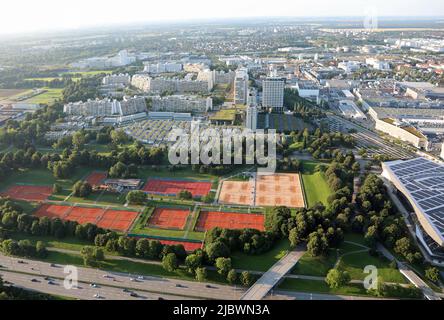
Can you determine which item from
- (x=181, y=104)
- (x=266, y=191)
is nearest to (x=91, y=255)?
(x=266, y=191)

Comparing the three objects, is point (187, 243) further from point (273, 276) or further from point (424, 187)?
point (424, 187)

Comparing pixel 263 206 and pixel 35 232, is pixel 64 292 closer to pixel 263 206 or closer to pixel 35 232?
pixel 35 232

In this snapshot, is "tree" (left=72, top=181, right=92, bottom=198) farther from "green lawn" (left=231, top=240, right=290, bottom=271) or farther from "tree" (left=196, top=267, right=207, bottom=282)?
"green lawn" (left=231, top=240, right=290, bottom=271)

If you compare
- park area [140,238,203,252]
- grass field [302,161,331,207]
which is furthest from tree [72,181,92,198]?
grass field [302,161,331,207]

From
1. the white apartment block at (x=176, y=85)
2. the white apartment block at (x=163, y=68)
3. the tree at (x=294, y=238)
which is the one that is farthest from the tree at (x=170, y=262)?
the white apartment block at (x=163, y=68)

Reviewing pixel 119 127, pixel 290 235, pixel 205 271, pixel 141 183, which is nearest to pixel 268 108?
pixel 119 127

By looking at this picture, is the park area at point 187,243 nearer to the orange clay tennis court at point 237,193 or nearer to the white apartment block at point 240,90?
the orange clay tennis court at point 237,193

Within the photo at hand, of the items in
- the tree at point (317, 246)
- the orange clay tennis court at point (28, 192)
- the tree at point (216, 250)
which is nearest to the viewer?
the tree at point (216, 250)
